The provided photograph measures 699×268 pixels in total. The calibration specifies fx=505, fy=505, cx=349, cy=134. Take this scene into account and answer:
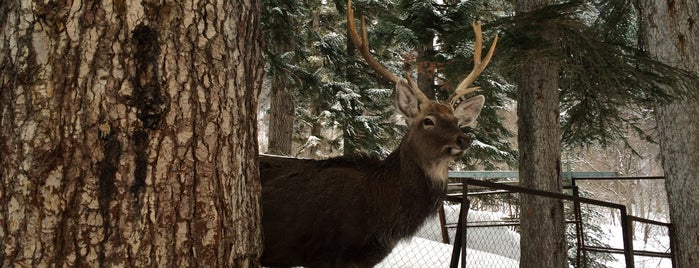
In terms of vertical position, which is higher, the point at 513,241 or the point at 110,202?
the point at 110,202

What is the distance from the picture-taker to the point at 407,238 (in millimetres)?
4625

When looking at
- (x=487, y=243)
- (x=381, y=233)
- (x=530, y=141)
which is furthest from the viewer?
(x=487, y=243)

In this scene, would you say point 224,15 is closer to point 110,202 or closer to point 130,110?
point 130,110

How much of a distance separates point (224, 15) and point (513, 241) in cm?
1359

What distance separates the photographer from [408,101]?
214 inches

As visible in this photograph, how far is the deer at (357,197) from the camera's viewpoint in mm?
4277

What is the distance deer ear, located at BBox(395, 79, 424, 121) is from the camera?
5.35 meters

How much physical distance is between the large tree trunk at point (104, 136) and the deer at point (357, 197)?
2240mm

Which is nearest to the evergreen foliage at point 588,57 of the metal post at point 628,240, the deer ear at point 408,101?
the metal post at point 628,240

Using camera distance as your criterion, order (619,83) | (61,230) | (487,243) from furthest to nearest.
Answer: (487,243)
(619,83)
(61,230)

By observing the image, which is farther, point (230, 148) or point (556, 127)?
point (556, 127)

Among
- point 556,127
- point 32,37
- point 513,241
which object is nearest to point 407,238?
point 32,37

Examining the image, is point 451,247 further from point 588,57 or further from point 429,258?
point 588,57

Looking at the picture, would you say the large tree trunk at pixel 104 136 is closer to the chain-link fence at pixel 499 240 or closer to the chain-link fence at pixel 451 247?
the chain-link fence at pixel 499 240
